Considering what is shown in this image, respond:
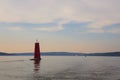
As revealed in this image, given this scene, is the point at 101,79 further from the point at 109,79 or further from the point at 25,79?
the point at 25,79

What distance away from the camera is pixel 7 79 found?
2578 centimetres

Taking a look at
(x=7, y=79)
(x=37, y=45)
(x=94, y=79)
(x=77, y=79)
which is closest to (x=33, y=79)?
(x=7, y=79)

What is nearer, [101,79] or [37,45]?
[101,79]

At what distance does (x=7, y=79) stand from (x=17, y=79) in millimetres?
932

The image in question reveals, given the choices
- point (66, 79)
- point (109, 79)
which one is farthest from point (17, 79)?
point (109, 79)

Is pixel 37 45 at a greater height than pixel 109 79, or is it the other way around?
pixel 37 45

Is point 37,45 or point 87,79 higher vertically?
point 37,45

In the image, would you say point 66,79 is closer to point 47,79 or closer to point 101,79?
point 47,79

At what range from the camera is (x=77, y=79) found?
86.4 ft

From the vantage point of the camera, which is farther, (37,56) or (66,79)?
(37,56)

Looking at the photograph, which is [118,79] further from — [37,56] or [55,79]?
[37,56]

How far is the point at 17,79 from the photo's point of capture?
25891mm

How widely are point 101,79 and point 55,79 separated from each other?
450cm

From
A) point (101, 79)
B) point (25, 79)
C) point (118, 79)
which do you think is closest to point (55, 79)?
point (25, 79)
